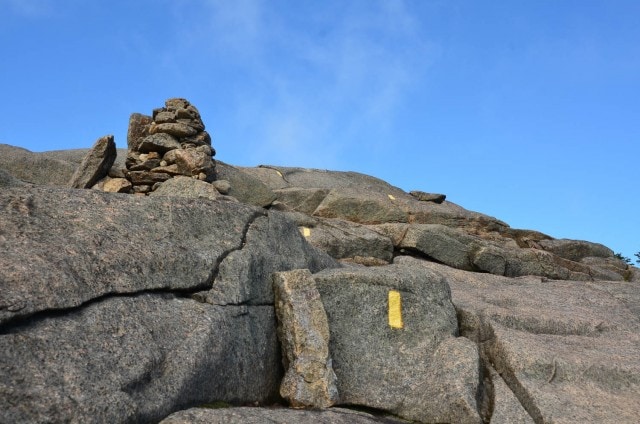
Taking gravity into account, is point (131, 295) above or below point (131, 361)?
above

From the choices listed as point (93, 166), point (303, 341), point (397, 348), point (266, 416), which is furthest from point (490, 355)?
point (93, 166)

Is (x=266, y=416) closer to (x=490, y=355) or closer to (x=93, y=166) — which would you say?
(x=490, y=355)

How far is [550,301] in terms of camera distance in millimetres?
21953

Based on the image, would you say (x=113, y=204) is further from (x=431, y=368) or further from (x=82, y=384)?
(x=431, y=368)

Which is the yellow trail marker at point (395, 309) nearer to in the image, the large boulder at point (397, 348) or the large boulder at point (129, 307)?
the large boulder at point (397, 348)

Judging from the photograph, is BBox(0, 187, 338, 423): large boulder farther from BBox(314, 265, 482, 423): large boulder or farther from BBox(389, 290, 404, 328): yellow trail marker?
BBox(389, 290, 404, 328): yellow trail marker

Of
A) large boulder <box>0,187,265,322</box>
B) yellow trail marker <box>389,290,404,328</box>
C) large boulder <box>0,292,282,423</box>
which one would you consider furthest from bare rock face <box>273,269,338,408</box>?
yellow trail marker <box>389,290,404,328</box>

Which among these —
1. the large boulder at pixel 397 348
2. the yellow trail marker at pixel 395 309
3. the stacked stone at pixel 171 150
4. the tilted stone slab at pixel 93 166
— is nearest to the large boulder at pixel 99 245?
the large boulder at pixel 397 348

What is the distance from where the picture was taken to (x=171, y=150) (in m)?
30.2

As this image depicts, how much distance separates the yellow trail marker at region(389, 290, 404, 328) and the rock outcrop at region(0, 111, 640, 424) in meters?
0.03

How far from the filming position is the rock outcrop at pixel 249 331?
380 inches

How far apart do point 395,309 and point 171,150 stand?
59.4ft

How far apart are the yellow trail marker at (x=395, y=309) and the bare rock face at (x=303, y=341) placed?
6.35 ft

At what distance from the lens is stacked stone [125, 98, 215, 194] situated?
96.9 feet
